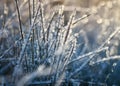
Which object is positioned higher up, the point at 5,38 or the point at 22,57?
the point at 5,38

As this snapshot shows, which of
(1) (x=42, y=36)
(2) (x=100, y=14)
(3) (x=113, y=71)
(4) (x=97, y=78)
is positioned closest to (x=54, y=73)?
(1) (x=42, y=36)

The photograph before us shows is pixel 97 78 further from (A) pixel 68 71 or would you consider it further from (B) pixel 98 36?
(B) pixel 98 36

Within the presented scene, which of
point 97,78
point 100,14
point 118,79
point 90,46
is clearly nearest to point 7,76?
point 97,78

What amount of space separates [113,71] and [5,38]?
21.3 inches

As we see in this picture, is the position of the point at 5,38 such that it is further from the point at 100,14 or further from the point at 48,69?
the point at 100,14

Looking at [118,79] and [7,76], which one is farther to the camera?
[118,79]

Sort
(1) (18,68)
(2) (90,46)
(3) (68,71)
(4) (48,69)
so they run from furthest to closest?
(2) (90,46)
(3) (68,71)
(4) (48,69)
(1) (18,68)

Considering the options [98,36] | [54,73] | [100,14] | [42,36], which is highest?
[100,14]

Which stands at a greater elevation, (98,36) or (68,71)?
(98,36)

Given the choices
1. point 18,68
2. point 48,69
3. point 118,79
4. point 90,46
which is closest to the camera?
point 18,68

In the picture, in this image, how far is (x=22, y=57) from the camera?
1.56 meters

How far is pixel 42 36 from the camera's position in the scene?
5.74 feet

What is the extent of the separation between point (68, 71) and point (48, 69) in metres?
0.22

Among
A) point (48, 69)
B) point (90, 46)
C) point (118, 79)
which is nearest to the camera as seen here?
point (48, 69)
